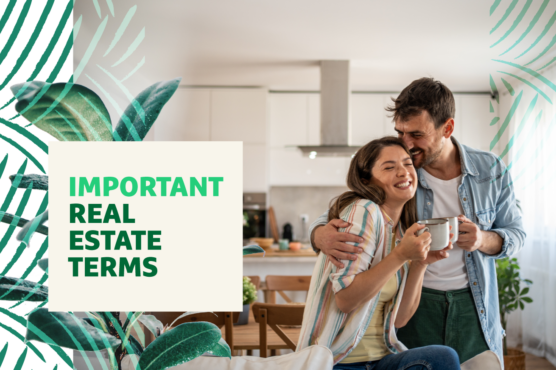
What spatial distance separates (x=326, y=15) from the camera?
2615 millimetres

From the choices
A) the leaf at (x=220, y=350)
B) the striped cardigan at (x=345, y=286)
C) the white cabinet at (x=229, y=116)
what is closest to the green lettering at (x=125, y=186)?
the leaf at (x=220, y=350)

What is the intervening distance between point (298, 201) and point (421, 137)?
3354mm

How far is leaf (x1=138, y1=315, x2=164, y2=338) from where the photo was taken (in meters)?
0.95

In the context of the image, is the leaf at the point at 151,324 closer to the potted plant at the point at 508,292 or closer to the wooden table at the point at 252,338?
the wooden table at the point at 252,338

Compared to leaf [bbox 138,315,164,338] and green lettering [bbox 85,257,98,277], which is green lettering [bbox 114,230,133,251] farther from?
leaf [bbox 138,315,164,338]

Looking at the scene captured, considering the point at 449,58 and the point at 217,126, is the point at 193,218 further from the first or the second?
the point at 217,126

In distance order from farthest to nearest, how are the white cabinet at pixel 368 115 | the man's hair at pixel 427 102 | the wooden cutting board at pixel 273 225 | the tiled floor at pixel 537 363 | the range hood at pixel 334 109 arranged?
the wooden cutting board at pixel 273 225, the white cabinet at pixel 368 115, the range hood at pixel 334 109, the tiled floor at pixel 537 363, the man's hair at pixel 427 102

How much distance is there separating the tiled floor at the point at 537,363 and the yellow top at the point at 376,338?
100.0 inches

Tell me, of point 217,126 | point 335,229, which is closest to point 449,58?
point 217,126

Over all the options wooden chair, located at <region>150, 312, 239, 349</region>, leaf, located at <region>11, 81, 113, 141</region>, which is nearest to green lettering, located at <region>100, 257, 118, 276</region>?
leaf, located at <region>11, 81, 113, 141</region>

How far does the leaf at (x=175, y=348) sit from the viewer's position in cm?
91

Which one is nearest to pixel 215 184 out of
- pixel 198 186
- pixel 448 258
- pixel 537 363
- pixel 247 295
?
pixel 198 186

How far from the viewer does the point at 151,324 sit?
3.13ft

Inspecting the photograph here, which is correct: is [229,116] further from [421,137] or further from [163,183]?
[163,183]
